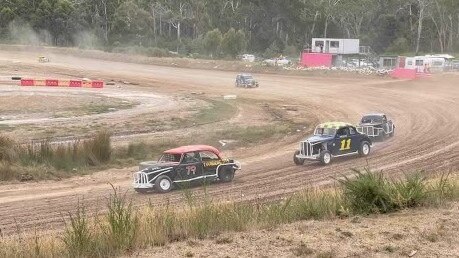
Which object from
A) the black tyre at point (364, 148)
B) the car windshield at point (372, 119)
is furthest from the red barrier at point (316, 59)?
the black tyre at point (364, 148)

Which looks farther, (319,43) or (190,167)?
(319,43)

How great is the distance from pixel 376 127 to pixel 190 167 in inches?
507

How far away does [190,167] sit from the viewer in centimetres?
2098

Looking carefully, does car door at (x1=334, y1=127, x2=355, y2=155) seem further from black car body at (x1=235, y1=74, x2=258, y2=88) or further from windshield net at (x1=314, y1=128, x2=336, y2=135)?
black car body at (x1=235, y1=74, x2=258, y2=88)

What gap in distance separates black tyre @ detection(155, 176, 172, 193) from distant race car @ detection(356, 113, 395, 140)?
39.5 feet

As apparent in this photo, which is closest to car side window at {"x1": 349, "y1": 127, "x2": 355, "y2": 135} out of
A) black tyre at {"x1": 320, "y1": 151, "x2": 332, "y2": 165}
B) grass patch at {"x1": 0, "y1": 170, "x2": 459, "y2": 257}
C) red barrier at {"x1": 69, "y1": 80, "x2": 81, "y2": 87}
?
black tyre at {"x1": 320, "y1": 151, "x2": 332, "y2": 165}

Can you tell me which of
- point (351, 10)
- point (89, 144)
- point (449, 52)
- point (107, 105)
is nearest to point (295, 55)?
point (351, 10)

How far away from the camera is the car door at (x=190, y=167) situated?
20.7m

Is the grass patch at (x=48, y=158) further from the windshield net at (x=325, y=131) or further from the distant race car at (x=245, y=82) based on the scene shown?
the distant race car at (x=245, y=82)

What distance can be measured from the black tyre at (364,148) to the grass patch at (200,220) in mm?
14333

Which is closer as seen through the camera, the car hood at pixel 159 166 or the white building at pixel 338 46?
the car hood at pixel 159 166

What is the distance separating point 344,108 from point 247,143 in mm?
17426

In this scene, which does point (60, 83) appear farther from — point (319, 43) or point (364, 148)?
point (319, 43)

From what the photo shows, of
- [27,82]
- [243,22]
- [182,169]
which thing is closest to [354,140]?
[182,169]
